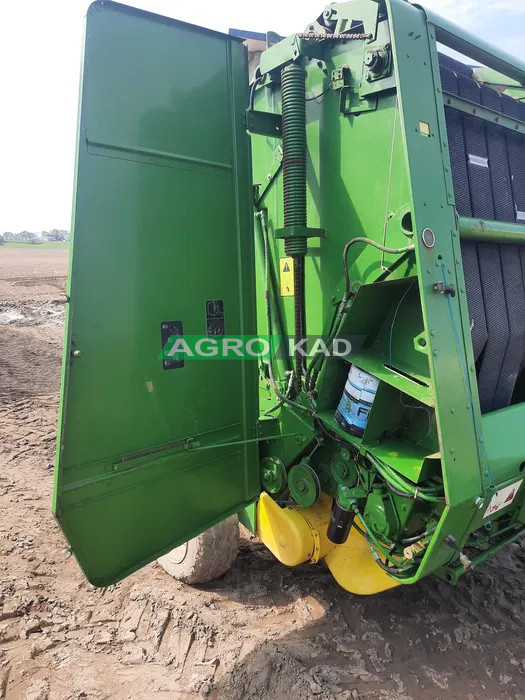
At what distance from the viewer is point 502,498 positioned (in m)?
2.16

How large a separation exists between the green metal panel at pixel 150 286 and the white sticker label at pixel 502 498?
1230mm

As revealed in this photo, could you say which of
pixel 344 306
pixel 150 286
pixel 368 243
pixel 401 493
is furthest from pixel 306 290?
pixel 401 493

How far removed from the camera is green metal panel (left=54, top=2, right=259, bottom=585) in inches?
81.2

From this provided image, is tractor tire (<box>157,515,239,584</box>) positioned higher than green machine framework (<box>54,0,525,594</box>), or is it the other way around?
green machine framework (<box>54,0,525,594</box>)

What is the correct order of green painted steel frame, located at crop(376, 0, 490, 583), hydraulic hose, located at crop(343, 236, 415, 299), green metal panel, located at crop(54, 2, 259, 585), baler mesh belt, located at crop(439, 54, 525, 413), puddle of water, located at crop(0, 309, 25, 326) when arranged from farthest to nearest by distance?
puddle of water, located at crop(0, 309, 25, 326)
baler mesh belt, located at crop(439, 54, 525, 413)
green metal panel, located at crop(54, 2, 259, 585)
hydraulic hose, located at crop(343, 236, 415, 299)
green painted steel frame, located at crop(376, 0, 490, 583)

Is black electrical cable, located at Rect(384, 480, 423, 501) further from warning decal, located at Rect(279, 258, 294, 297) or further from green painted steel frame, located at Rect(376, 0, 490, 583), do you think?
warning decal, located at Rect(279, 258, 294, 297)

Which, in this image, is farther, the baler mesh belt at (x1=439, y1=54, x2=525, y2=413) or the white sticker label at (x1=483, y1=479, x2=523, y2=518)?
the baler mesh belt at (x1=439, y1=54, x2=525, y2=413)

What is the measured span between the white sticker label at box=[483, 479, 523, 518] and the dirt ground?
3.30ft

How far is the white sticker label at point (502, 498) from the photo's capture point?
2.09 m

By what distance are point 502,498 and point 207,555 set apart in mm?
1766

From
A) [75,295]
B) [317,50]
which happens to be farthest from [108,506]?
[317,50]

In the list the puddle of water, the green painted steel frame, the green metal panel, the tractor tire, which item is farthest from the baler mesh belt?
the puddle of water

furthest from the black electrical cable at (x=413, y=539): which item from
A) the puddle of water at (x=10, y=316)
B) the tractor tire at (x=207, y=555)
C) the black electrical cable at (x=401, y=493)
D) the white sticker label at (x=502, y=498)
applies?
the puddle of water at (x=10, y=316)

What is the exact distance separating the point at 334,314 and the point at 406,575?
1195mm
